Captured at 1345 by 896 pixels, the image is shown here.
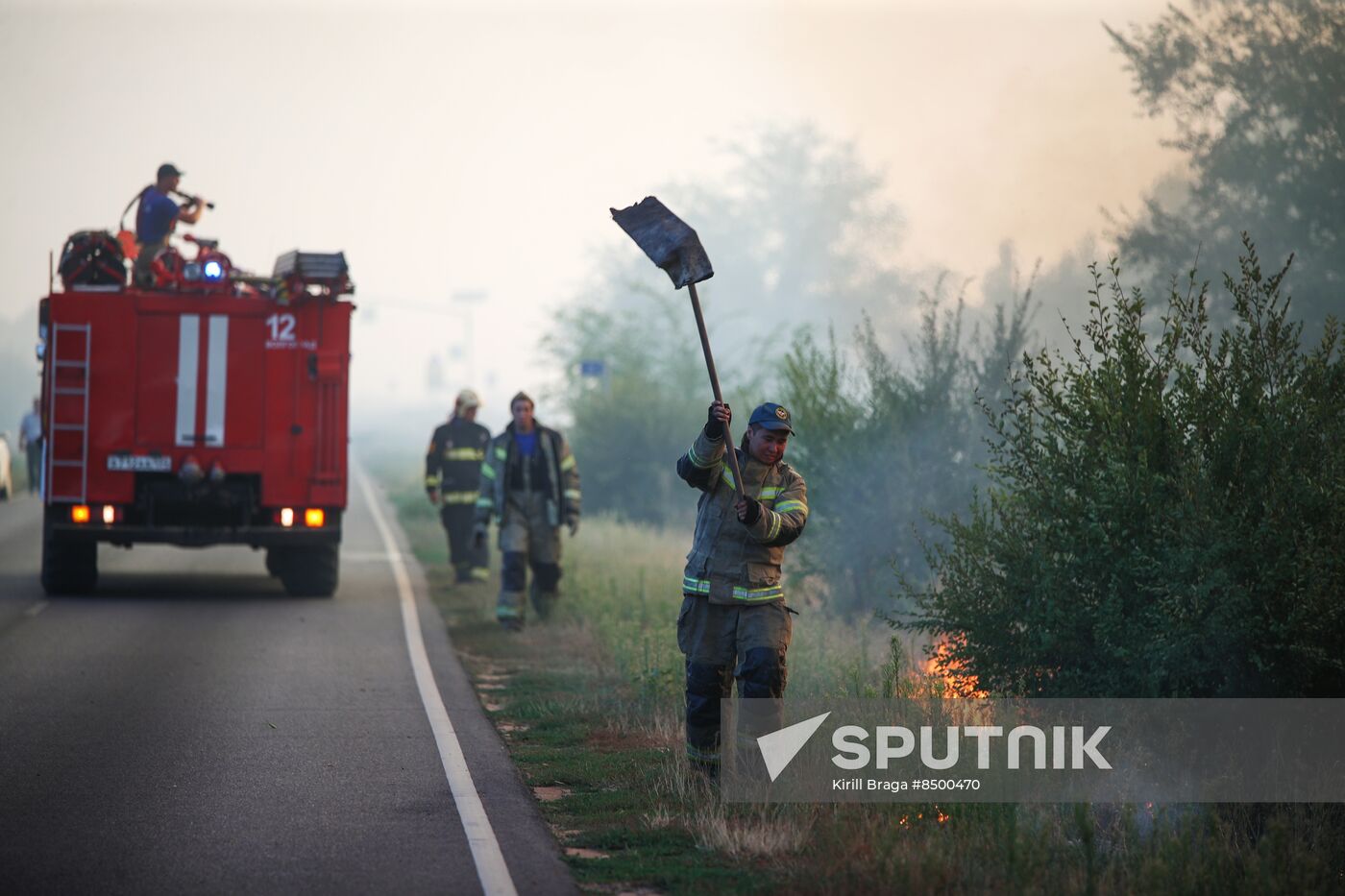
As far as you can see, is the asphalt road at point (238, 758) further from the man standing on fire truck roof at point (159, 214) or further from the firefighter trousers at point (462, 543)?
the man standing on fire truck roof at point (159, 214)

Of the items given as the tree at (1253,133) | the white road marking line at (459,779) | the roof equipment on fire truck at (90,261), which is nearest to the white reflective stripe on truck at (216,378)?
the roof equipment on fire truck at (90,261)

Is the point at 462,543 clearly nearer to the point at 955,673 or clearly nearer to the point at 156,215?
the point at 156,215

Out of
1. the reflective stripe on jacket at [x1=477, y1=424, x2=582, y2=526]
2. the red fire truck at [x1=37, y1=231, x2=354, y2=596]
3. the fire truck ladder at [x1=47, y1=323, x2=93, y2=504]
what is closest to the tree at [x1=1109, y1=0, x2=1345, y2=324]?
the reflective stripe on jacket at [x1=477, y1=424, x2=582, y2=526]

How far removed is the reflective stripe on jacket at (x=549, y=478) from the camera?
1397 centimetres

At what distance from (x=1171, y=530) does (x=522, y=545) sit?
763 centimetres

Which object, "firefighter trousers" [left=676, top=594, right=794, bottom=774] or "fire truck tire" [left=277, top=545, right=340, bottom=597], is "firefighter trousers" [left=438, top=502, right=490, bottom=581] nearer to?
"fire truck tire" [left=277, top=545, right=340, bottom=597]

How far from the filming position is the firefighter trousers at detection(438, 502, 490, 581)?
17625 millimetres

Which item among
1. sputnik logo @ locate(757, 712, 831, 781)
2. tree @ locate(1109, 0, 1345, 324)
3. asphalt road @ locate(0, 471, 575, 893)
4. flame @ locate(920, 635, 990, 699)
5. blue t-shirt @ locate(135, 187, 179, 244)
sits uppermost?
tree @ locate(1109, 0, 1345, 324)

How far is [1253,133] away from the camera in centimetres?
2458

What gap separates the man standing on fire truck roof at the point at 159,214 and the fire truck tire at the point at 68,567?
306 cm

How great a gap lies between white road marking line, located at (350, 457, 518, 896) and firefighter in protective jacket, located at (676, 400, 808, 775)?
1147mm

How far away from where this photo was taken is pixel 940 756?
7.71 metres

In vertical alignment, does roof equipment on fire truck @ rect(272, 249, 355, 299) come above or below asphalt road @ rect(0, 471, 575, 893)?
above

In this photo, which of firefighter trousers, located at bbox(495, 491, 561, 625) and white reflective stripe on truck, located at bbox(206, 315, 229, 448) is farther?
white reflective stripe on truck, located at bbox(206, 315, 229, 448)
